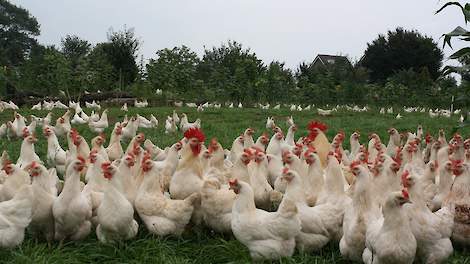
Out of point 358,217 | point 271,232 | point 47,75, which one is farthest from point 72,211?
point 47,75

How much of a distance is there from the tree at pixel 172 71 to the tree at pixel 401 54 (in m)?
20.9

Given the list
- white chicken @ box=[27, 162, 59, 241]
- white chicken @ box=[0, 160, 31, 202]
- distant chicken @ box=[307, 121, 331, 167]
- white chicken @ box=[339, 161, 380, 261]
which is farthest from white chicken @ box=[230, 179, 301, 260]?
distant chicken @ box=[307, 121, 331, 167]

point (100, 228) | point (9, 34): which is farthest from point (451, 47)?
point (9, 34)

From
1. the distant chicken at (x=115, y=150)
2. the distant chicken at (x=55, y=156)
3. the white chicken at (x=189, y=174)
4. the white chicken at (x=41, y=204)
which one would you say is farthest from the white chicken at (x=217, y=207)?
the distant chicken at (x=55, y=156)

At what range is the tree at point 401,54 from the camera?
43.6 m

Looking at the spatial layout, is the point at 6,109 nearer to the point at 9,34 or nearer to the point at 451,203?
the point at 451,203

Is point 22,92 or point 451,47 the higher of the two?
point 451,47

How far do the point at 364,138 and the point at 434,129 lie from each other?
2.74 metres

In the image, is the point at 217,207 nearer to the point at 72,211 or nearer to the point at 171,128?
the point at 72,211

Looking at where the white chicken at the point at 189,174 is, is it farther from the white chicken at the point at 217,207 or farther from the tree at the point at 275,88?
the tree at the point at 275,88

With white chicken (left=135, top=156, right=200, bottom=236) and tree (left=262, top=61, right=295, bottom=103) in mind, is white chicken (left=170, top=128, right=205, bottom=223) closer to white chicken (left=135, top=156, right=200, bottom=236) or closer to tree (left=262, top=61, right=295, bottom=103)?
white chicken (left=135, top=156, right=200, bottom=236)

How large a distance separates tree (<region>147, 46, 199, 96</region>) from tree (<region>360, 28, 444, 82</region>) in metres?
20.9

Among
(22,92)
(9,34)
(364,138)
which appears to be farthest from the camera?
(9,34)

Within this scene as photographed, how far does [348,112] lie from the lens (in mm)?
20375
